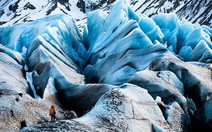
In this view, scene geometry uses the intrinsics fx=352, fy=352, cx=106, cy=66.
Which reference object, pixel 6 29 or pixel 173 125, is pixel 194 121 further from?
pixel 6 29

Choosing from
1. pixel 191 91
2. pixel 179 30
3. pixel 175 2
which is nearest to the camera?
pixel 191 91

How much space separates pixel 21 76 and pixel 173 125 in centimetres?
1833

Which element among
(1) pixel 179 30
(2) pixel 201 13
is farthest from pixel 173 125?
(2) pixel 201 13

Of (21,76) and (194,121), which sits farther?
(21,76)

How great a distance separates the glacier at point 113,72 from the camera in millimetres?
25695

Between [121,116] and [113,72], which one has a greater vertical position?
[121,116]

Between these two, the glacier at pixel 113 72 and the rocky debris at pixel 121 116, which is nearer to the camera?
the rocky debris at pixel 121 116

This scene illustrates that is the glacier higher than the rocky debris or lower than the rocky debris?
lower

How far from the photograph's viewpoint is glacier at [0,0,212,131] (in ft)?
84.3

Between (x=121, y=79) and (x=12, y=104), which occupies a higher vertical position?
(x=12, y=104)

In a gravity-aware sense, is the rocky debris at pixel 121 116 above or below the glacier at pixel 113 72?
above

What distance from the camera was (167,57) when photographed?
125ft

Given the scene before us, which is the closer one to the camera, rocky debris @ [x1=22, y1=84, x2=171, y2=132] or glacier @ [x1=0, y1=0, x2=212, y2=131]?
rocky debris @ [x1=22, y1=84, x2=171, y2=132]

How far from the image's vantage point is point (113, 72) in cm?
3912
